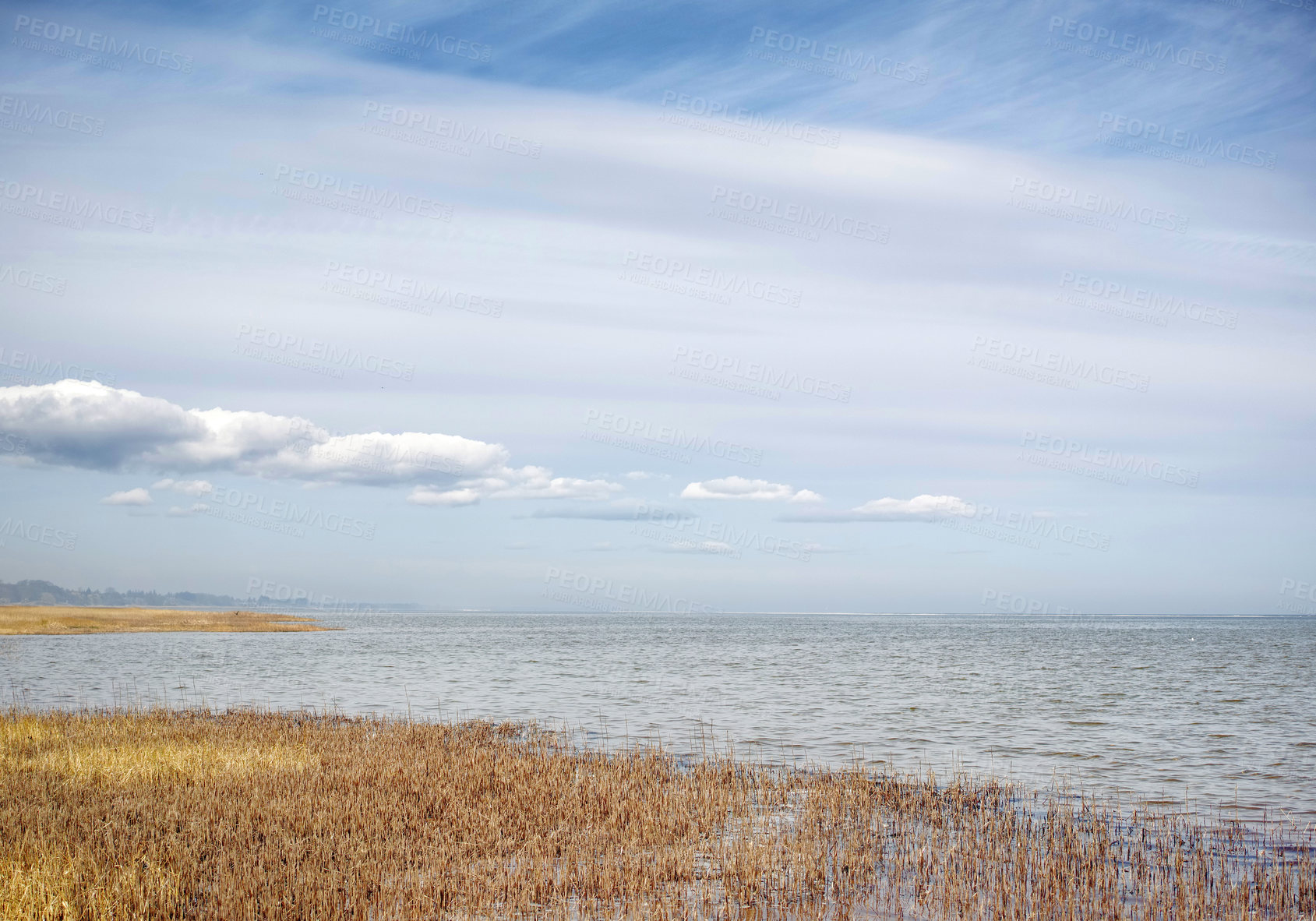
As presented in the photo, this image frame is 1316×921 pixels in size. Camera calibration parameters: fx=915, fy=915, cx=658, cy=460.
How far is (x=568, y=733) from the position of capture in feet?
93.3

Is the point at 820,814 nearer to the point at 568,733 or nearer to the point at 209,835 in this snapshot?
the point at 209,835

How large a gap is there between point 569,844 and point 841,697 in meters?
29.3

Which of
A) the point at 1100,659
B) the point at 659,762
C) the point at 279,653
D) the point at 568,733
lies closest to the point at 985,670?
the point at 1100,659

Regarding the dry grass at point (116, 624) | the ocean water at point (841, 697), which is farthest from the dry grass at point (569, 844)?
the dry grass at point (116, 624)

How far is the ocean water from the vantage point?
82.3 ft

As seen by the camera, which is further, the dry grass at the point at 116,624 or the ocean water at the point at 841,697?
the dry grass at the point at 116,624

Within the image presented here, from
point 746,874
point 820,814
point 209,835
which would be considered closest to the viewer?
point 746,874

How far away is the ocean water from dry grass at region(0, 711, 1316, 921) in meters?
5.07

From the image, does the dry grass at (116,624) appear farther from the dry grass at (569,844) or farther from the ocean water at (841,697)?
the dry grass at (569,844)

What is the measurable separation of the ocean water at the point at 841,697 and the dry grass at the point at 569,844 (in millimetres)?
5072

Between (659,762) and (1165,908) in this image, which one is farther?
(659,762)

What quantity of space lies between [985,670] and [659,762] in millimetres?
47217

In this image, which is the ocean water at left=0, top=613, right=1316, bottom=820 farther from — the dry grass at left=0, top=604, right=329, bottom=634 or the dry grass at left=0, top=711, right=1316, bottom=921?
the dry grass at left=0, top=604, right=329, bottom=634

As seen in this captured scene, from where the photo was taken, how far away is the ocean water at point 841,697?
2509 centimetres
